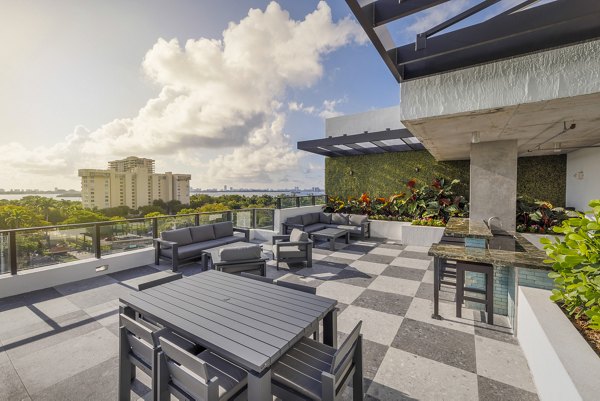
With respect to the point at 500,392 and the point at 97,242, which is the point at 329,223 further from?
the point at 500,392

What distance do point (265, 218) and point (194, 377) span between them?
7633 millimetres

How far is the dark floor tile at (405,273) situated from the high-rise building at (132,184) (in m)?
37.7

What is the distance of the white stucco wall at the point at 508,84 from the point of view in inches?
97.0

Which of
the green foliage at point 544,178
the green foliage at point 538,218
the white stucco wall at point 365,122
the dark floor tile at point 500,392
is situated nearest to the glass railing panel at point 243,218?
the dark floor tile at point 500,392

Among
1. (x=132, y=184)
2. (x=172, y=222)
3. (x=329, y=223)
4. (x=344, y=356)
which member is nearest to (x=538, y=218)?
(x=329, y=223)

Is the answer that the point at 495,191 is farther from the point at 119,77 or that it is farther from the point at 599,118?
the point at 119,77

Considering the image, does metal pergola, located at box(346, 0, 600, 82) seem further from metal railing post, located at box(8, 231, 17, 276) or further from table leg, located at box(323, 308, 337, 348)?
metal railing post, located at box(8, 231, 17, 276)

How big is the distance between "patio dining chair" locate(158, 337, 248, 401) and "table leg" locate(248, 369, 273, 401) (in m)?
0.18

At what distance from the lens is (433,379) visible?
7.32ft

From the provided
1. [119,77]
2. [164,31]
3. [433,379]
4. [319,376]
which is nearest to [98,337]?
[319,376]

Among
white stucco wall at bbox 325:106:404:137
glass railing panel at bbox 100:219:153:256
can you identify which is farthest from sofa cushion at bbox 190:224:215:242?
white stucco wall at bbox 325:106:404:137

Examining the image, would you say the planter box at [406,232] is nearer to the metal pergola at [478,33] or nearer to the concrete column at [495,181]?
the concrete column at [495,181]

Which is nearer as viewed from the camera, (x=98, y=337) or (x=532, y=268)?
(x=532, y=268)

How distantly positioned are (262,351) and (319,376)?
1.45ft
